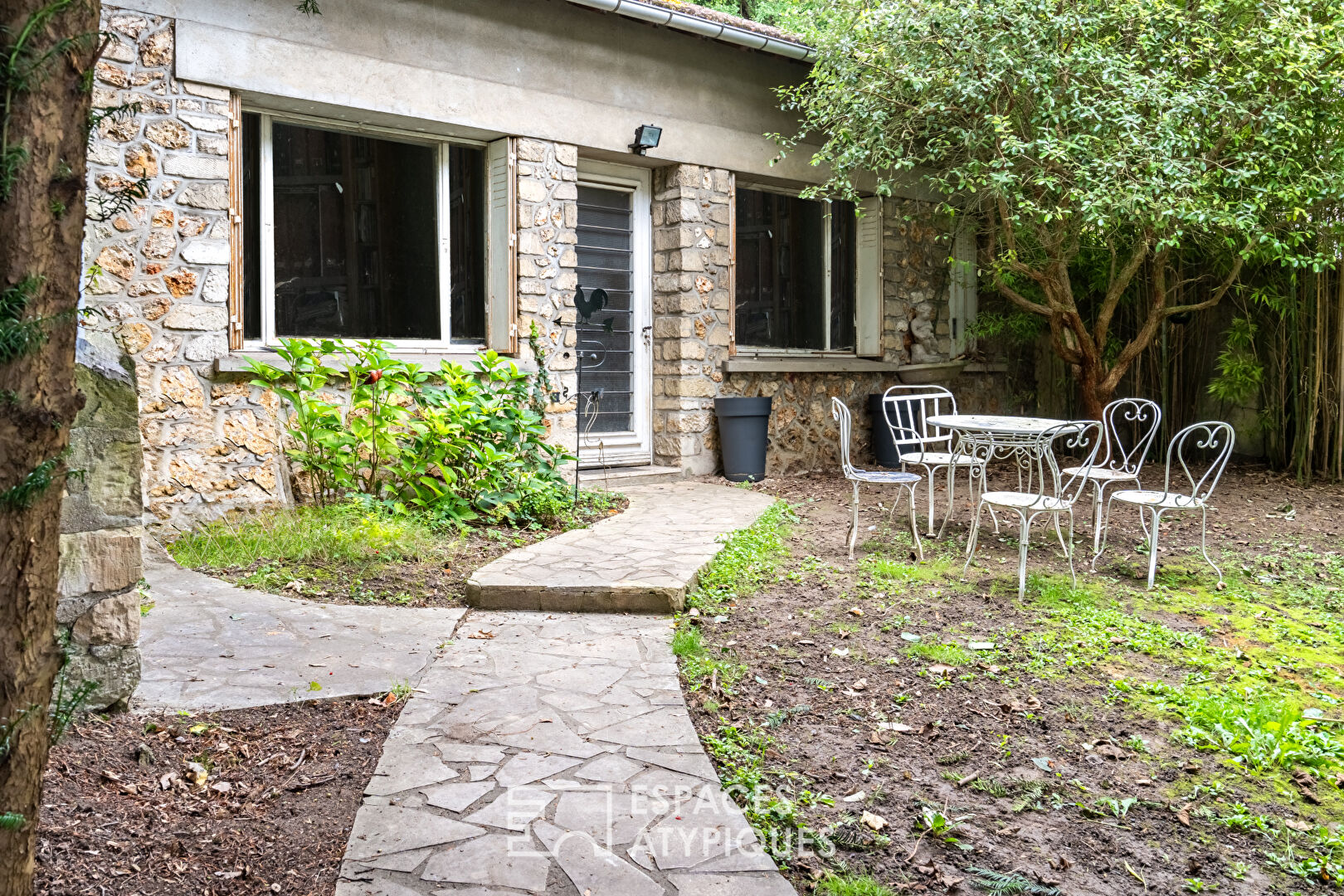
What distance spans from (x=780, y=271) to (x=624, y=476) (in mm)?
2510

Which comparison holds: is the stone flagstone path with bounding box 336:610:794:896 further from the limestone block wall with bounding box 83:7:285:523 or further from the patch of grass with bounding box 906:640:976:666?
the limestone block wall with bounding box 83:7:285:523

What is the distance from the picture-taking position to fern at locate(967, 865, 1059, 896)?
2094 millimetres

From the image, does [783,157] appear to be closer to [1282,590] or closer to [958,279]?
[958,279]

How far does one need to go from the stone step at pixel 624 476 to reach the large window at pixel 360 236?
1.30 meters

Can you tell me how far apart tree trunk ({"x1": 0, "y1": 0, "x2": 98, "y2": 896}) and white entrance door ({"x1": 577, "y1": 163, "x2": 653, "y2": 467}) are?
236 inches

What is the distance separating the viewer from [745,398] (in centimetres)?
772

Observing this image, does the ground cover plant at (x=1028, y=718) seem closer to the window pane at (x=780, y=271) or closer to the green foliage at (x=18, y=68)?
the green foliage at (x=18, y=68)

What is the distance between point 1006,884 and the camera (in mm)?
2115

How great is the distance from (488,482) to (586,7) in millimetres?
3475

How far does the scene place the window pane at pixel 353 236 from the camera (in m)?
6.14

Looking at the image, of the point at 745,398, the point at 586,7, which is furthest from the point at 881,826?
the point at 586,7

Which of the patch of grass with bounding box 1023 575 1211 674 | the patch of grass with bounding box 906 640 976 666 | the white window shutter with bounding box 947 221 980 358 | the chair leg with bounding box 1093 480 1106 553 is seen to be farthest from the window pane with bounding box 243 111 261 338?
the white window shutter with bounding box 947 221 980 358

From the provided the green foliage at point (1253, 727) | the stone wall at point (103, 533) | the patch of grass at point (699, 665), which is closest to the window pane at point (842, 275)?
the patch of grass at point (699, 665)

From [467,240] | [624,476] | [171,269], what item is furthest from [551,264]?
[171,269]
